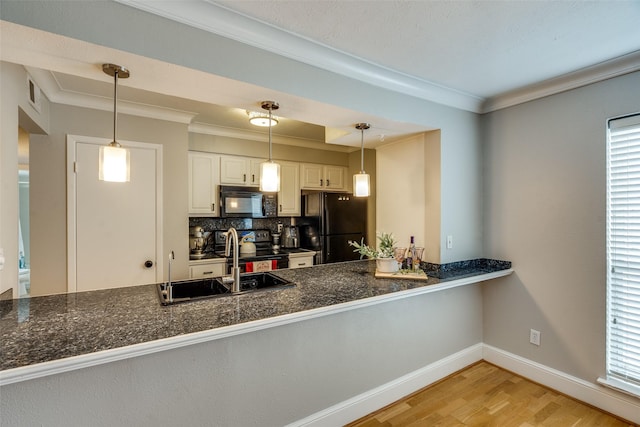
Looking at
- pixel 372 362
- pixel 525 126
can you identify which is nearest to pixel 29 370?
pixel 372 362

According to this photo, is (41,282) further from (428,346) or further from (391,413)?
(428,346)

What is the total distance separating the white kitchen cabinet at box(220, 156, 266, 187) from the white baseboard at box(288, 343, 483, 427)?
2.94 m

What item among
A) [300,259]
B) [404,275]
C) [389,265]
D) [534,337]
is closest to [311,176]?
[300,259]

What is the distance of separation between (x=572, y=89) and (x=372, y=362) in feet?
8.22

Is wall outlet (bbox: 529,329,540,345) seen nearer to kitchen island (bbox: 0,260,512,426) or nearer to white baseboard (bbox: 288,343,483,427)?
white baseboard (bbox: 288,343,483,427)

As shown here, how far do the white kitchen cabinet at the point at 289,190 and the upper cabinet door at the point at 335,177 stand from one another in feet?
1.78

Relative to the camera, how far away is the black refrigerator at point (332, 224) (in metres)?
4.16

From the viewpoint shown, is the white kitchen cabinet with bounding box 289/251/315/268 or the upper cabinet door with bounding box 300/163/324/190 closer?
the white kitchen cabinet with bounding box 289/251/315/268

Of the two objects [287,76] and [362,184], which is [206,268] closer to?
[362,184]

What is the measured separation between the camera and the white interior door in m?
2.70

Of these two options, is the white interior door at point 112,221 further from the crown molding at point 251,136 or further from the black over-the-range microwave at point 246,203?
the black over-the-range microwave at point 246,203

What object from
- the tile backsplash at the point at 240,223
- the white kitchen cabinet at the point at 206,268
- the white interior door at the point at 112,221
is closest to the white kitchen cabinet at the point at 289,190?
the tile backsplash at the point at 240,223

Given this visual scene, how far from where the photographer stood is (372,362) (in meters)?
2.06

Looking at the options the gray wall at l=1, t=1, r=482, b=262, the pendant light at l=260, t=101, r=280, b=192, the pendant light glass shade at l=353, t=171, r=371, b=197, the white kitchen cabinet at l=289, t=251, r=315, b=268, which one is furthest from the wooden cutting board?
the white kitchen cabinet at l=289, t=251, r=315, b=268
